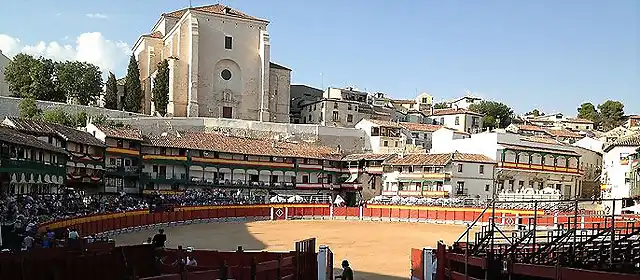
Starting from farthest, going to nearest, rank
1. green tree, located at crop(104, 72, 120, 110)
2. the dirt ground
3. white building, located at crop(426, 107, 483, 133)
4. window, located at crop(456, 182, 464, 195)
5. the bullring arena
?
1. white building, located at crop(426, 107, 483, 133)
2. green tree, located at crop(104, 72, 120, 110)
3. window, located at crop(456, 182, 464, 195)
4. the dirt ground
5. the bullring arena

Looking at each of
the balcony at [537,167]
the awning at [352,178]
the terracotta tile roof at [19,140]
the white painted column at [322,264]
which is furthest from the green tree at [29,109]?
the white painted column at [322,264]

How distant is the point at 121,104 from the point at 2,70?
14.8 m

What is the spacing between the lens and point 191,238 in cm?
3912

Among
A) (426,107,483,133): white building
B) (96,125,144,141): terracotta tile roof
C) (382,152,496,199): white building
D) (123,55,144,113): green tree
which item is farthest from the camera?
(426,107,483,133): white building

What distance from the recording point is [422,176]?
65.8 metres

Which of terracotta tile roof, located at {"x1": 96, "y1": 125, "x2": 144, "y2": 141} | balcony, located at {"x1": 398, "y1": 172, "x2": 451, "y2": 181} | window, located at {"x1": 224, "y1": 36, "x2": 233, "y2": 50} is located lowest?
balcony, located at {"x1": 398, "y1": 172, "x2": 451, "y2": 181}

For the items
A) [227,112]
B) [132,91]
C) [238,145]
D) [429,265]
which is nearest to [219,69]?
[227,112]

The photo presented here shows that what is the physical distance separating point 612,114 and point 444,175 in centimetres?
7472

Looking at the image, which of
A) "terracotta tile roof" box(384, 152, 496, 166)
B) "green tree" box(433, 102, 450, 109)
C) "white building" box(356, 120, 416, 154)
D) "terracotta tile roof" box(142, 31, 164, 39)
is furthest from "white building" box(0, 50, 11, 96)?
"green tree" box(433, 102, 450, 109)

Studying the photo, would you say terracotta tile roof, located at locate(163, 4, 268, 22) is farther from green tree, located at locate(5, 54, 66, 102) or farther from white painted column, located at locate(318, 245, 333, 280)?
white painted column, located at locate(318, 245, 333, 280)

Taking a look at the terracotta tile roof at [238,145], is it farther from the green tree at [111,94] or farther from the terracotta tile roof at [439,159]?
the green tree at [111,94]

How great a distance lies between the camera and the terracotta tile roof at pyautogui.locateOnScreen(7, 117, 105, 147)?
1761 inches

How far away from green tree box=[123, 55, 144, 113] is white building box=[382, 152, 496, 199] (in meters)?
34.4

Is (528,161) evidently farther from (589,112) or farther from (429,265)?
(589,112)
